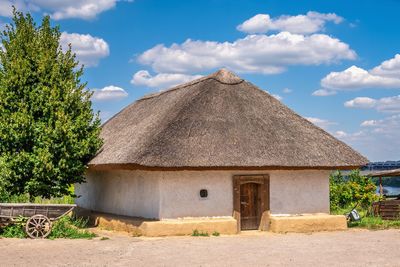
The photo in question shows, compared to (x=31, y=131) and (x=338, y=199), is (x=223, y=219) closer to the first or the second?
(x=31, y=131)

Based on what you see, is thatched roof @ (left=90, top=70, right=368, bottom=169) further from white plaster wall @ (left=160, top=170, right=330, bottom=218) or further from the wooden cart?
the wooden cart

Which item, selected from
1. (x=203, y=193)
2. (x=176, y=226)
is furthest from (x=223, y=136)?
(x=176, y=226)

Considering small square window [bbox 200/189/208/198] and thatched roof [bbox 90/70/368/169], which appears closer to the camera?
thatched roof [bbox 90/70/368/169]

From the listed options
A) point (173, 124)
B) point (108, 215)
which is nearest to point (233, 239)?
point (173, 124)

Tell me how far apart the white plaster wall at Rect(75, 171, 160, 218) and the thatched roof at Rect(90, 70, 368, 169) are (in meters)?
1.17

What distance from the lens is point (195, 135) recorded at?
18078mm

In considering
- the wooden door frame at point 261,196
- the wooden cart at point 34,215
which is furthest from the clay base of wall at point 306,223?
the wooden cart at point 34,215

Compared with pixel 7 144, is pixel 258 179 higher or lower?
lower

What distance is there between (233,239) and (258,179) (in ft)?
9.61

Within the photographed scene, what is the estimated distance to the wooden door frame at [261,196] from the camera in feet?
60.3

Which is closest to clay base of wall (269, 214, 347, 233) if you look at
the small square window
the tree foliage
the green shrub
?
the small square window

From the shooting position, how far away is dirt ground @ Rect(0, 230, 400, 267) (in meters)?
12.2

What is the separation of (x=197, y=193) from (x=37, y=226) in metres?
5.11

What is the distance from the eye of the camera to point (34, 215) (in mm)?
16234
